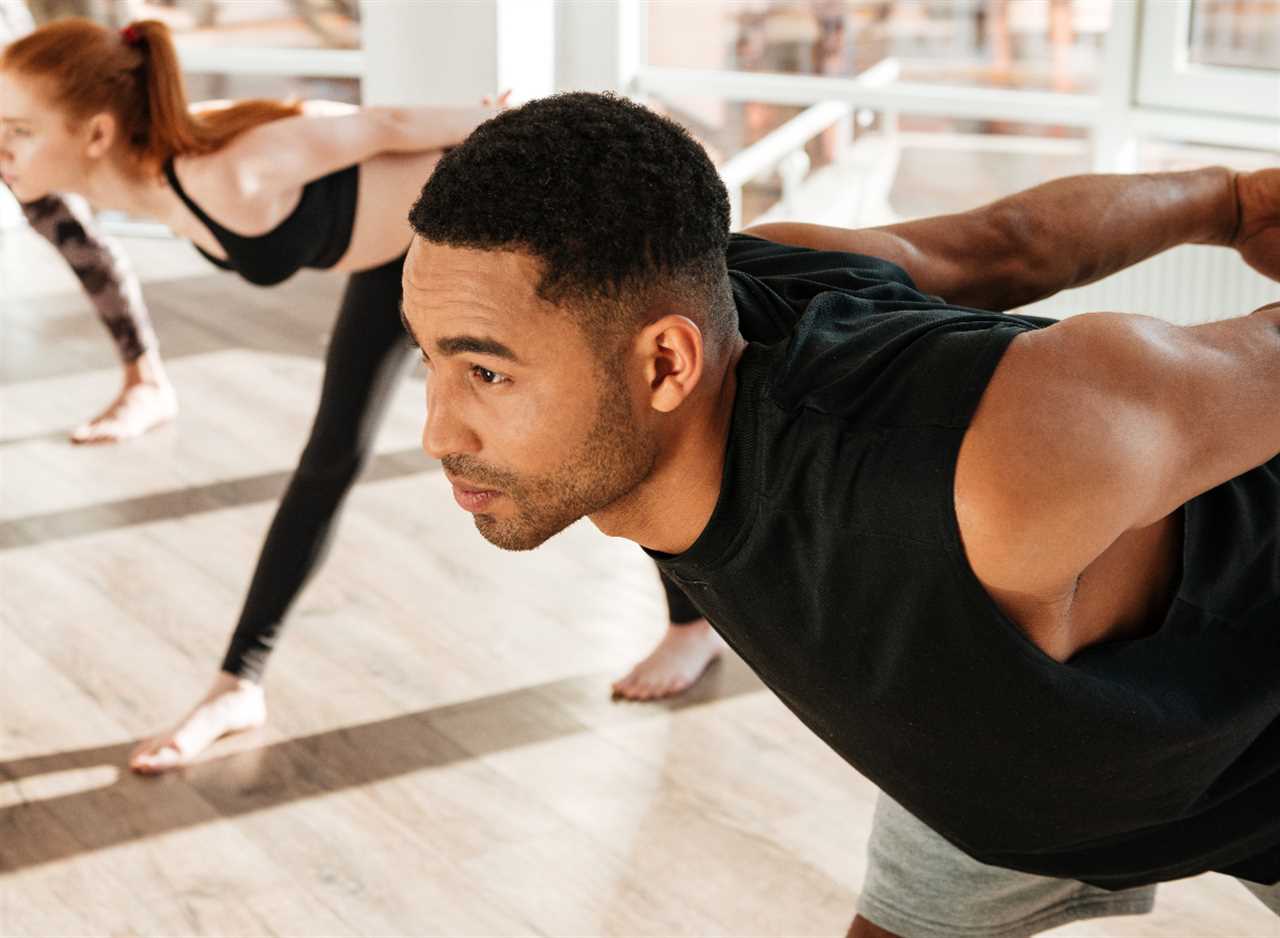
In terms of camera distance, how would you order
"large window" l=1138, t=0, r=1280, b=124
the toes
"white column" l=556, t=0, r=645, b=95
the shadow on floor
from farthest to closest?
"white column" l=556, t=0, r=645, b=95 < "large window" l=1138, t=0, r=1280, b=124 < the toes < the shadow on floor

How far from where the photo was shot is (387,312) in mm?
2344

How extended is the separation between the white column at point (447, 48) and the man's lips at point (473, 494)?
260 centimetres

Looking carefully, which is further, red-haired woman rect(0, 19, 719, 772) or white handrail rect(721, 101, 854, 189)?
white handrail rect(721, 101, 854, 189)

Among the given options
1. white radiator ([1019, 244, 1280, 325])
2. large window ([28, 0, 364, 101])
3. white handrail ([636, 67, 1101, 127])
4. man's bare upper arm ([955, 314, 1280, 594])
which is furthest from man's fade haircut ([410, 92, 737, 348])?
large window ([28, 0, 364, 101])

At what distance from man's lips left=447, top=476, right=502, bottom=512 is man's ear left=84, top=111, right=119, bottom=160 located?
136 centimetres

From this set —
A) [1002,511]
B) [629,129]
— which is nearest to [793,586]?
[1002,511]

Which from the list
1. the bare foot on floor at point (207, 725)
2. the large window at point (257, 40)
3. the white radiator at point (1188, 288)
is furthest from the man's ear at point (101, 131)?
the large window at point (257, 40)

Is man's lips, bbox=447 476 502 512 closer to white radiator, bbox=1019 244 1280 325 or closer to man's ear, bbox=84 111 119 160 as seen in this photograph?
man's ear, bbox=84 111 119 160

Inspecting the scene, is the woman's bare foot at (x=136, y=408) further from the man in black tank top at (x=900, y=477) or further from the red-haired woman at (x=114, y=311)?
the man in black tank top at (x=900, y=477)

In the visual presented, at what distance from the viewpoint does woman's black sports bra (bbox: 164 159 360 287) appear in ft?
7.46

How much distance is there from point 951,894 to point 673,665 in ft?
3.86

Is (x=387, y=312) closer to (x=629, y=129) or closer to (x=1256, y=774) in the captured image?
(x=629, y=129)

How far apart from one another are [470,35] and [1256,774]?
9.34 ft

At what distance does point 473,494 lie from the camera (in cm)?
114
